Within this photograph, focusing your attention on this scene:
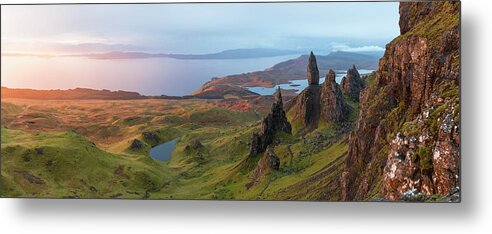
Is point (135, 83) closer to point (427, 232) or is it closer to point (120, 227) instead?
point (120, 227)

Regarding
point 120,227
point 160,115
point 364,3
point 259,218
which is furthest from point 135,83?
point 364,3

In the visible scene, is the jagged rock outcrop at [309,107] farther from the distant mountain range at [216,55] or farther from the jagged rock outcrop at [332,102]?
the distant mountain range at [216,55]

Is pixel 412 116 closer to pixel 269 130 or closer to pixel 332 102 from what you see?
pixel 332 102

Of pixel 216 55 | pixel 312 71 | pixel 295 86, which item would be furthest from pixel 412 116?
pixel 216 55

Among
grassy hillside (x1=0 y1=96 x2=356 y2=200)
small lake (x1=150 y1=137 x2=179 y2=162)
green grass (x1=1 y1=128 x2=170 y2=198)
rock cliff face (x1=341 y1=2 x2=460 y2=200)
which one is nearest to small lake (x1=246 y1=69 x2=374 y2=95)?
grassy hillside (x1=0 y1=96 x2=356 y2=200)

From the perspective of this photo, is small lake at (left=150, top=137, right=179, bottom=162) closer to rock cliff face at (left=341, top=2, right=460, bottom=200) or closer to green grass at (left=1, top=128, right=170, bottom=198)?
green grass at (left=1, top=128, right=170, bottom=198)
